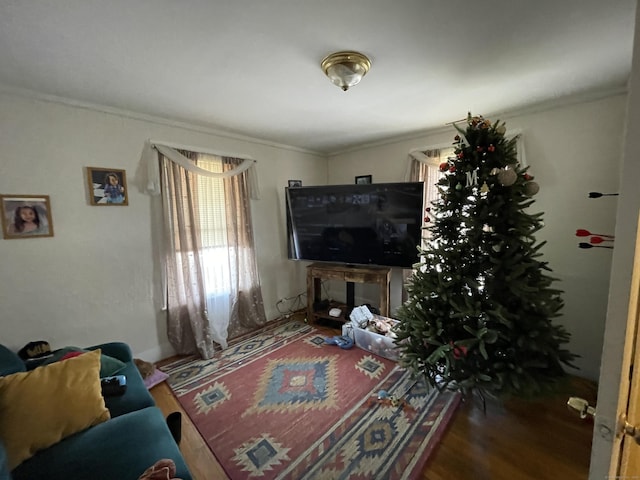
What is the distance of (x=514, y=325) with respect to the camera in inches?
63.1

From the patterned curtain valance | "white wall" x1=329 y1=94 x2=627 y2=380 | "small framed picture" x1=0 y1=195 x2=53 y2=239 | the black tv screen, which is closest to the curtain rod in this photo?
the patterned curtain valance

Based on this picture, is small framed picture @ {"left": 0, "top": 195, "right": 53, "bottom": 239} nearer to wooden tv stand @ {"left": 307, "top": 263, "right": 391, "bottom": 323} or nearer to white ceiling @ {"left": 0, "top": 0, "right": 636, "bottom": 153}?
white ceiling @ {"left": 0, "top": 0, "right": 636, "bottom": 153}

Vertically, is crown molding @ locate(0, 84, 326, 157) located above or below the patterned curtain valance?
above

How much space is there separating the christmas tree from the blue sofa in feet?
4.91

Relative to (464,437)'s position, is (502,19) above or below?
above

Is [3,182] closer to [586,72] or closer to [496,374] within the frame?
[496,374]

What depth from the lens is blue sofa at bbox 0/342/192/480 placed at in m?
1.04

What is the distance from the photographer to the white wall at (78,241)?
183 centimetres

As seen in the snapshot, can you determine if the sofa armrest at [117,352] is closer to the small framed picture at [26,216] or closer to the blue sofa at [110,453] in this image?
the blue sofa at [110,453]

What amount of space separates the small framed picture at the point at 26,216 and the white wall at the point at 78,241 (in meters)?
0.04

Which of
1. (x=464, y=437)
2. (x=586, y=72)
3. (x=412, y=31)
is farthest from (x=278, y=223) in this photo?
(x=586, y=72)

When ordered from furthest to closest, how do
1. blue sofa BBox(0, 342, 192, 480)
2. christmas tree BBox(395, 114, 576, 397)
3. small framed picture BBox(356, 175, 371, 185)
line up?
small framed picture BBox(356, 175, 371, 185)
christmas tree BBox(395, 114, 576, 397)
blue sofa BBox(0, 342, 192, 480)

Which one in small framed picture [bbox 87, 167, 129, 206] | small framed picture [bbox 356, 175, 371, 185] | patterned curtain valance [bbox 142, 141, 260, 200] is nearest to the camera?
small framed picture [bbox 87, 167, 129, 206]

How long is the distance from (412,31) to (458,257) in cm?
130
